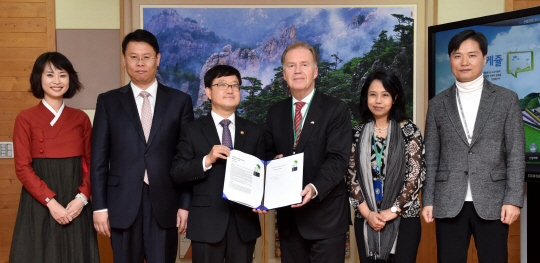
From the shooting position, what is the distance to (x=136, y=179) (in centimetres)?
222

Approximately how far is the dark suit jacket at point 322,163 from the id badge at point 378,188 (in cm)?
22

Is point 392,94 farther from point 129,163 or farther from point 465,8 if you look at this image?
point 465,8

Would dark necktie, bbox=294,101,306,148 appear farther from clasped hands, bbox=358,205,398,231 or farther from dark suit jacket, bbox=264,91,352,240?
clasped hands, bbox=358,205,398,231

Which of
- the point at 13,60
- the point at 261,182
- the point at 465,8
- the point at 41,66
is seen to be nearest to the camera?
the point at 261,182

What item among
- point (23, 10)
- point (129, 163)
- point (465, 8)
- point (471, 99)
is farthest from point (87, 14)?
point (465, 8)

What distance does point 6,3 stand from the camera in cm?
365

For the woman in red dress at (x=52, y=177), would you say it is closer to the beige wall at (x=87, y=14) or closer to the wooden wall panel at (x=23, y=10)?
the beige wall at (x=87, y=14)

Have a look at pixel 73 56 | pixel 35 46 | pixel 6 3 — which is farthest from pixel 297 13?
pixel 6 3

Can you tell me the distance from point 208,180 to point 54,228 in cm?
103

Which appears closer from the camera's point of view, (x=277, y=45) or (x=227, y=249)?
(x=227, y=249)

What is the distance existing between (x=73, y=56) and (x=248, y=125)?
7.93 ft

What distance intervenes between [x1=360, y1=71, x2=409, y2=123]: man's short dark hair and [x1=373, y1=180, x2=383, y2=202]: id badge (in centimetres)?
42

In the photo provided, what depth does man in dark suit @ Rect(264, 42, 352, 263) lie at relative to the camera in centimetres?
211

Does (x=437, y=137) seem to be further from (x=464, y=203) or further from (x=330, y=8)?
(x=330, y=8)
